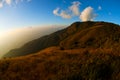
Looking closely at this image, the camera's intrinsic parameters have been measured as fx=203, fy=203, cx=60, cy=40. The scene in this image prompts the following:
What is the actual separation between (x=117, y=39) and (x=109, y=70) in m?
35.6

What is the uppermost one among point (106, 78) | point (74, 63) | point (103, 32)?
point (103, 32)

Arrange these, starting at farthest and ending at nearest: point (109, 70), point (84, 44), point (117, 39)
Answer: point (84, 44)
point (117, 39)
point (109, 70)

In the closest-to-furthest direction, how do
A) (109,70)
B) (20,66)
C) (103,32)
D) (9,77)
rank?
(109,70), (9,77), (20,66), (103,32)

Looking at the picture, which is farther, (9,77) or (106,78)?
(9,77)

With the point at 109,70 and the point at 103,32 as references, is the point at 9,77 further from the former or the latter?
the point at 103,32

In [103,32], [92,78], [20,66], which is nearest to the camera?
[92,78]

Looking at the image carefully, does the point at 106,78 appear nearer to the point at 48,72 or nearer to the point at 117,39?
the point at 48,72

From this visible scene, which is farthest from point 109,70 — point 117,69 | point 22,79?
point 22,79

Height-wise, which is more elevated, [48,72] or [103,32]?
[103,32]

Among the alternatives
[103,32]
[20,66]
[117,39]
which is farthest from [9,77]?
[103,32]

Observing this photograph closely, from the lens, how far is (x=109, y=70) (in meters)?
22.0

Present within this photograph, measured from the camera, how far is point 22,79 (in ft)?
73.8

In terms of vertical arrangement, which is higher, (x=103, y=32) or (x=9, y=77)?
(x=103, y=32)

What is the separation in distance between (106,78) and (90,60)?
15.1 ft
